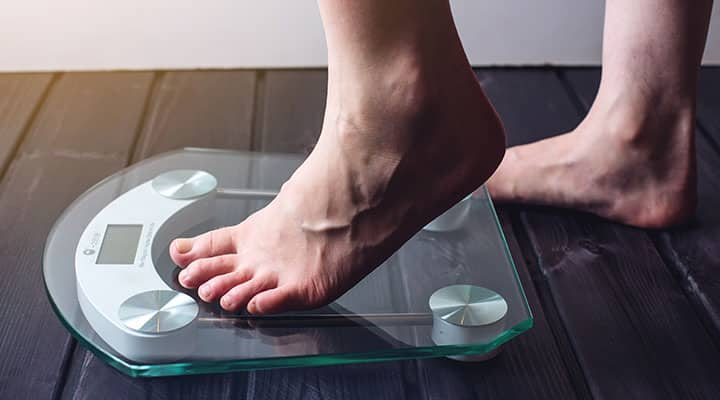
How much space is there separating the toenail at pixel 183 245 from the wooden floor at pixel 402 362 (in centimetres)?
14

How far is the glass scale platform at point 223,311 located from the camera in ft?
2.79

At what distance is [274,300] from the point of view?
0.88 meters

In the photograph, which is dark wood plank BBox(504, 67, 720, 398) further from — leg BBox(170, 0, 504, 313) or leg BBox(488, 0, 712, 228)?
leg BBox(170, 0, 504, 313)

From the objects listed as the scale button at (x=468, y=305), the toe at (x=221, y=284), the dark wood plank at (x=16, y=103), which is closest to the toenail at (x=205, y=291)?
the toe at (x=221, y=284)

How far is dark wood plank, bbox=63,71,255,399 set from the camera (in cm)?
87

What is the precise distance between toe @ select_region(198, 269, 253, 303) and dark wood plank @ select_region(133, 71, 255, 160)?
0.45 meters

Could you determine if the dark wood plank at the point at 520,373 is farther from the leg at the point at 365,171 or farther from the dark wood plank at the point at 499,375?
the leg at the point at 365,171

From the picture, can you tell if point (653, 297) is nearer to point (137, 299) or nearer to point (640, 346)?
point (640, 346)

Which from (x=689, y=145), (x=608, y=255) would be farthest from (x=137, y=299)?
(x=689, y=145)

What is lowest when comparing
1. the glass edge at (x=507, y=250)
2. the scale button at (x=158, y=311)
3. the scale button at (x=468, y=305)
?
the glass edge at (x=507, y=250)

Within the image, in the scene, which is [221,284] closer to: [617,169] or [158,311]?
[158,311]

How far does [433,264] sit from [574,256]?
0.65 feet

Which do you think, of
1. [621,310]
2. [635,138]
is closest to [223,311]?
[621,310]

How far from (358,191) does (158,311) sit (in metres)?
0.22
